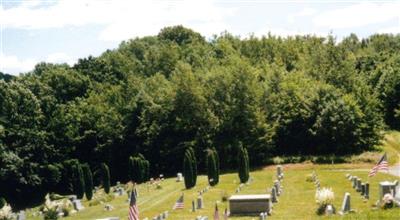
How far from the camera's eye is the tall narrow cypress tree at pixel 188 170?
145 feet

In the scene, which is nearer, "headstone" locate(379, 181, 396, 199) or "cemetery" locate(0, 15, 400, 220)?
"headstone" locate(379, 181, 396, 199)

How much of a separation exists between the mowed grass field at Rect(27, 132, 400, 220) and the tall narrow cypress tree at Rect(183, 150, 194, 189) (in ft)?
1.79

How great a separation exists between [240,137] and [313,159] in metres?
8.04

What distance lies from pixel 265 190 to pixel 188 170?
7.00 meters

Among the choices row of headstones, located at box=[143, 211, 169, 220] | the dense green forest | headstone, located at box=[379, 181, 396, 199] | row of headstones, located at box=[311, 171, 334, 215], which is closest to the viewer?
row of headstones, located at box=[311, 171, 334, 215]

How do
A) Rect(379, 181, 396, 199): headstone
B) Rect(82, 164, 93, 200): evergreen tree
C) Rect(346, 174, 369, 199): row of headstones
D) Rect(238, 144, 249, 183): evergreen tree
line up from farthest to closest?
Rect(82, 164, 93, 200): evergreen tree
Rect(238, 144, 249, 183): evergreen tree
Rect(346, 174, 369, 199): row of headstones
Rect(379, 181, 396, 199): headstone

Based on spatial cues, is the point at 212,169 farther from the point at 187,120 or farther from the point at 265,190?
the point at 187,120

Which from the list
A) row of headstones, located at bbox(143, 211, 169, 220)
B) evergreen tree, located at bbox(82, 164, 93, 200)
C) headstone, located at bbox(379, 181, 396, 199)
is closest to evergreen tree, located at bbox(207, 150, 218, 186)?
row of headstones, located at bbox(143, 211, 169, 220)

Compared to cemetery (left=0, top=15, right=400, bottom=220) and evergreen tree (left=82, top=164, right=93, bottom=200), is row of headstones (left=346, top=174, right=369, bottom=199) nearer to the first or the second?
cemetery (left=0, top=15, right=400, bottom=220)

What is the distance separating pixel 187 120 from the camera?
204 feet

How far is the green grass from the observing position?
106ft

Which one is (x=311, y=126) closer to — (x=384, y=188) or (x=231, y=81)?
(x=231, y=81)

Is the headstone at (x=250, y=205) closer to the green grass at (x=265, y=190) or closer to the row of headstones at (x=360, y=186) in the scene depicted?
the green grass at (x=265, y=190)

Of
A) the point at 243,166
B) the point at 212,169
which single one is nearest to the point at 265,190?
the point at 243,166
